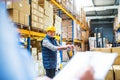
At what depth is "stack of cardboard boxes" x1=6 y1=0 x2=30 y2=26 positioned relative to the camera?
4480mm

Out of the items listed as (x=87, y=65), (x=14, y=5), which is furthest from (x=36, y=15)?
(x=87, y=65)

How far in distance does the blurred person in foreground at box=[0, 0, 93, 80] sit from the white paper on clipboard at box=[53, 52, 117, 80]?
0.05m

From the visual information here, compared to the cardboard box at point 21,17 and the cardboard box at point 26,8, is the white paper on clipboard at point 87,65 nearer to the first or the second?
the cardboard box at point 21,17

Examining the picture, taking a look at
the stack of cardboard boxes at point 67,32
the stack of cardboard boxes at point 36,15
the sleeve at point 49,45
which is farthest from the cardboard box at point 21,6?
the stack of cardboard boxes at point 67,32

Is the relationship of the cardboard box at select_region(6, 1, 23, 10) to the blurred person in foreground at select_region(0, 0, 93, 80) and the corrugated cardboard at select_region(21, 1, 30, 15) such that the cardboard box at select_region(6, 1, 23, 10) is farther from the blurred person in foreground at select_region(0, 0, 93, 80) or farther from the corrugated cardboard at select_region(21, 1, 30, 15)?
the blurred person in foreground at select_region(0, 0, 93, 80)

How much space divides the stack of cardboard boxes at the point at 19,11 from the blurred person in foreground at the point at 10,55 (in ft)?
10.6

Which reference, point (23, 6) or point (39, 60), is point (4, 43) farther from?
point (39, 60)

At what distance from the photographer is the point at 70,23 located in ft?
35.7

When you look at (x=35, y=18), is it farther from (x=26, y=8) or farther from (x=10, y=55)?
(x=10, y=55)

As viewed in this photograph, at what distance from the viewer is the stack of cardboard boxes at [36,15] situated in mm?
5605

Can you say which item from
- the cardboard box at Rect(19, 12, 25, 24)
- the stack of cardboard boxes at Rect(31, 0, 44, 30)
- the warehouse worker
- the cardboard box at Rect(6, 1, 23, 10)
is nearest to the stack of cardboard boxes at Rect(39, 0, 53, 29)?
the stack of cardboard boxes at Rect(31, 0, 44, 30)

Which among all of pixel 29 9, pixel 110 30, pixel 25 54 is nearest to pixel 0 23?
pixel 25 54

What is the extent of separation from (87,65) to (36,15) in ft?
15.4

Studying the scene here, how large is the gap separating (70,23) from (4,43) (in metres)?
9.76
